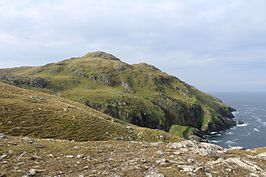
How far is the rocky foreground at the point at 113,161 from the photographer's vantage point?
16484 millimetres

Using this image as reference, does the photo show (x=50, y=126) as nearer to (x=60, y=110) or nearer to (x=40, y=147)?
Answer: (x=60, y=110)

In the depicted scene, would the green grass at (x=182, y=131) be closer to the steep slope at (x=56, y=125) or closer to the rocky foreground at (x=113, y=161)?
the steep slope at (x=56, y=125)

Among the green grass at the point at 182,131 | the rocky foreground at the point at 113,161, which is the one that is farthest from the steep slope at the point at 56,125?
the green grass at the point at 182,131

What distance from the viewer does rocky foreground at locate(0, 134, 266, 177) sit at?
16484 mm

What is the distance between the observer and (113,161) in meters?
18.6

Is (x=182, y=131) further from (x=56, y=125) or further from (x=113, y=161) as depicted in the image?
(x=113, y=161)

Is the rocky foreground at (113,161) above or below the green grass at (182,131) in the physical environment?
above

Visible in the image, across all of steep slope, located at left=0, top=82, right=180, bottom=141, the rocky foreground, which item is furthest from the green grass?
the rocky foreground

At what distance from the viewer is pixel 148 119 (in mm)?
181500

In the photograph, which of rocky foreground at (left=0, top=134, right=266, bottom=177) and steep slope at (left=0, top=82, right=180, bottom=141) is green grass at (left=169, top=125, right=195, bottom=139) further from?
rocky foreground at (left=0, top=134, right=266, bottom=177)

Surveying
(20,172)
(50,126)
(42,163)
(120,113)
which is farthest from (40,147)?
(120,113)

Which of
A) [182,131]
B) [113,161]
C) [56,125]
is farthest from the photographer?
[182,131]

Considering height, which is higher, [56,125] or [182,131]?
[56,125]

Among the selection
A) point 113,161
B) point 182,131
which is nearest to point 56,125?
point 113,161
